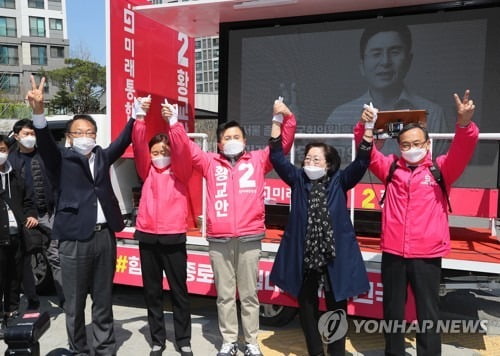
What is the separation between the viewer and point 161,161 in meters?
3.46

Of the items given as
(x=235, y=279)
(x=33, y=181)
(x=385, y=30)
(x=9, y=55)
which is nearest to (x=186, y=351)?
(x=235, y=279)

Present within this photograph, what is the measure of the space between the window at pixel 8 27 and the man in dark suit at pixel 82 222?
48.5 metres

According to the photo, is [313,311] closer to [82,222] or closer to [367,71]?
[82,222]

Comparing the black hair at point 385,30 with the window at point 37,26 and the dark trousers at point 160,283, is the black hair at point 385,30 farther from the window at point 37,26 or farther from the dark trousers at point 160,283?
the window at point 37,26

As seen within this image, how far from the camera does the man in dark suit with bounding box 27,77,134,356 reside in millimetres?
3139

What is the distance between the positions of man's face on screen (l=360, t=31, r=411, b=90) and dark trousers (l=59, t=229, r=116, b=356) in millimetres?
3174

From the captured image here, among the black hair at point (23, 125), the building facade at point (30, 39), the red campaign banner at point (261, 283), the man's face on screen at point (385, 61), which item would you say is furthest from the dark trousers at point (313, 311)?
the building facade at point (30, 39)

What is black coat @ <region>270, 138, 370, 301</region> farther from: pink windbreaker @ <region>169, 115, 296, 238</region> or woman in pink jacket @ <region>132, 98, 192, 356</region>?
woman in pink jacket @ <region>132, 98, 192, 356</region>

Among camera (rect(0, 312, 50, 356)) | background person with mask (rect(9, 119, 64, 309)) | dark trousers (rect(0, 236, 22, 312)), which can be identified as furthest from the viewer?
background person with mask (rect(9, 119, 64, 309))

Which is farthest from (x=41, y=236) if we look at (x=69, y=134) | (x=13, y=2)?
(x=13, y=2)

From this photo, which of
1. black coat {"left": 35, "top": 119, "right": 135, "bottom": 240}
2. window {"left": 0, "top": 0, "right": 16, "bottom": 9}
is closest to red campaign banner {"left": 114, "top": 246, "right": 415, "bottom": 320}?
black coat {"left": 35, "top": 119, "right": 135, "bottom": 240}

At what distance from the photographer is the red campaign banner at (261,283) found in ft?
12.0

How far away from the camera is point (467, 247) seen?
4.01m

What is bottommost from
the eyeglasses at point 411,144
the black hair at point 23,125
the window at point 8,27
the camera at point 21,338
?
the camera at point 21,338
